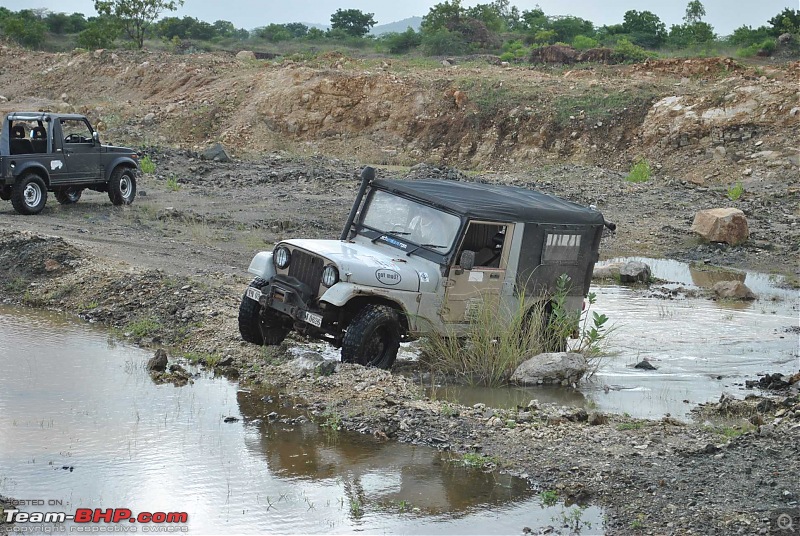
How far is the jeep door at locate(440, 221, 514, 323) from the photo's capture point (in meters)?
9.27

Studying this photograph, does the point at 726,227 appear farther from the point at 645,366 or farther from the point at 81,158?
the point at 81,158

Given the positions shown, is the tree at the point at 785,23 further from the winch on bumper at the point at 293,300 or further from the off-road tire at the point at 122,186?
the winch on bumper at the point at 293,300

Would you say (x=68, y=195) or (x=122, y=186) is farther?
(x=122, y=186)

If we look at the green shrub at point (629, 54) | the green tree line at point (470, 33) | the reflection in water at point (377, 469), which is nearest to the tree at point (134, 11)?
the green tree line at point (470, 33)

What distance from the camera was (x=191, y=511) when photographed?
6.14m

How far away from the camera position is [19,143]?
679 inches

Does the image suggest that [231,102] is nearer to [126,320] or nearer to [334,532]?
[126,320]

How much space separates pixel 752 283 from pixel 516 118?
15849 mm

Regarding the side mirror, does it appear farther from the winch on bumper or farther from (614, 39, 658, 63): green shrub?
(614, 39, 658, 63): green shrub

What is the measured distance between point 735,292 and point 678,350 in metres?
3.97

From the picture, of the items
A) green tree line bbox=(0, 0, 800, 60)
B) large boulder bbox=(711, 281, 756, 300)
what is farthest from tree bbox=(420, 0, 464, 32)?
large boulder bbox=(711, 281, 756, 300)

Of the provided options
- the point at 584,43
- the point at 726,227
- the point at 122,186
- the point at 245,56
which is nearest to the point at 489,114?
the point at 726,227

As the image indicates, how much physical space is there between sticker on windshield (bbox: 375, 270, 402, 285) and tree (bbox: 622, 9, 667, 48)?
145ft

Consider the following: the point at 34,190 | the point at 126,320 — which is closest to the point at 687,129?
the point at 34,190
